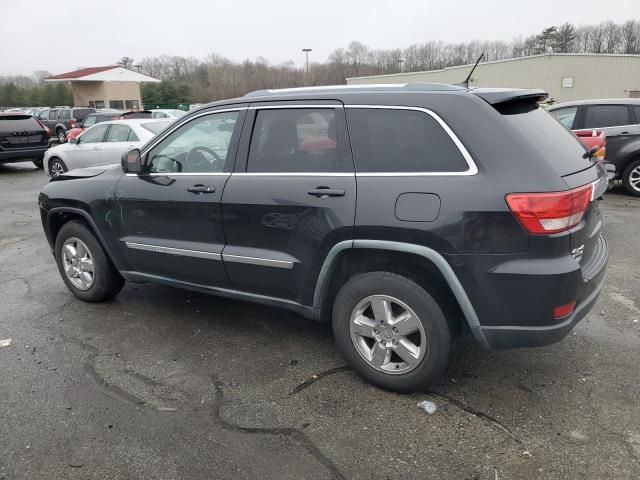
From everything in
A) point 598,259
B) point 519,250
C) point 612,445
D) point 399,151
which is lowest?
point 612,445

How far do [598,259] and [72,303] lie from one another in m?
4.28

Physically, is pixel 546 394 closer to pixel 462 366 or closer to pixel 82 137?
pixel 462 366

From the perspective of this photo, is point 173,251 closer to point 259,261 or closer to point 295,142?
point 259,261

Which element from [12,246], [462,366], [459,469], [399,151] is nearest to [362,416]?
[459,469]

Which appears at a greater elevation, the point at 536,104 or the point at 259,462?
the point at 536,104

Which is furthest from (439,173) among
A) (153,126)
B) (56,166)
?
(56,166)

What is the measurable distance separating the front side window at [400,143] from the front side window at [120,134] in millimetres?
8566

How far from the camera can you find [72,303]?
4715 mm

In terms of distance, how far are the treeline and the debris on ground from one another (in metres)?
58.6

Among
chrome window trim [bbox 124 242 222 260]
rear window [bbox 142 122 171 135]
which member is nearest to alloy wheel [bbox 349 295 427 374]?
chrome window trim [bbox 124 242 222 260]

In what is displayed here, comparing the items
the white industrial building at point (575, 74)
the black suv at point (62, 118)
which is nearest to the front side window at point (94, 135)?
the black suv at point (62, 118)

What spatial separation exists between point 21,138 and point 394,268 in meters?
15.0

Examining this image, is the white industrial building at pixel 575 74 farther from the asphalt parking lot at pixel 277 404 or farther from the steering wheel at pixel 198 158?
the asphalt parking lot at pixel 277 404

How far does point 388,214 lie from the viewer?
2877mm
